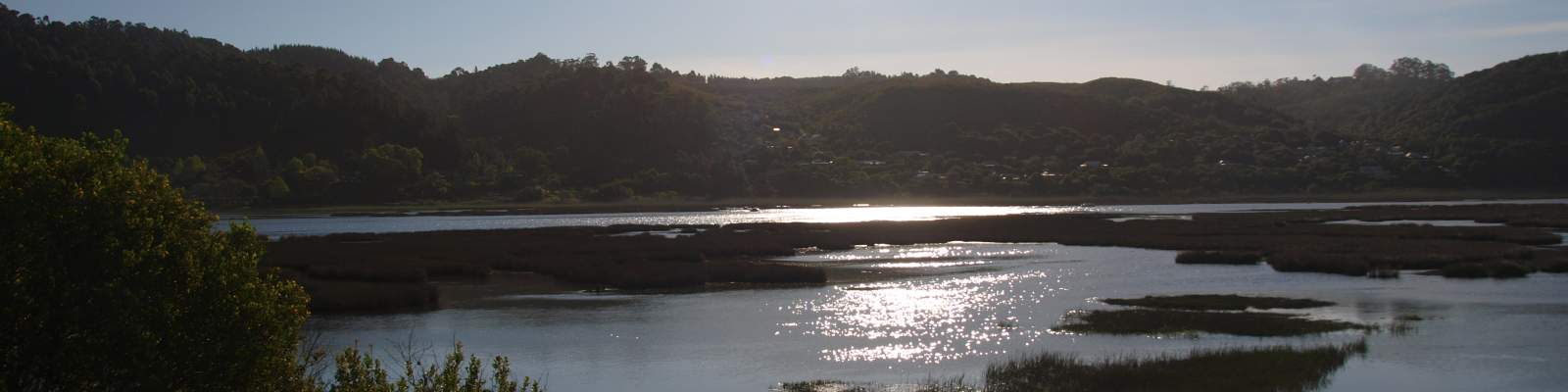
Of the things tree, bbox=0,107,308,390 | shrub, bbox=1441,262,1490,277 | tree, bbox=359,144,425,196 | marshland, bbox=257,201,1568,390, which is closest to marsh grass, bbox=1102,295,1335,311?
marshland, bbox=257,201,1568,390

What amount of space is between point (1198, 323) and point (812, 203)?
11099 cm

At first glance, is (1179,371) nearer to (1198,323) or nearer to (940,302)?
(1198,323)

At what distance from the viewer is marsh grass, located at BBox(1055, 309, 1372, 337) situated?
3203 cm

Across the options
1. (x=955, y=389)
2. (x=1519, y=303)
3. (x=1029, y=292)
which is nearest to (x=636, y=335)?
(x=955, y=389)

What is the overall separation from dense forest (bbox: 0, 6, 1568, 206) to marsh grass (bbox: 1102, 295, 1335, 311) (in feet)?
346

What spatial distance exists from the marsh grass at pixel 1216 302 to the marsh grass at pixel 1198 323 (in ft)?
5.20

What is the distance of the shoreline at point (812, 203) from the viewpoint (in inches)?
5034

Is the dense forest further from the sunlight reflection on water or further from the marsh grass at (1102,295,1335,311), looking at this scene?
the marsh grass at (1102,295,1335,311)

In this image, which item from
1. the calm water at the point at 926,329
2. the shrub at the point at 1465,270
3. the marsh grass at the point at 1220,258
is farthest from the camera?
the marsh grass at the point at 1220,258

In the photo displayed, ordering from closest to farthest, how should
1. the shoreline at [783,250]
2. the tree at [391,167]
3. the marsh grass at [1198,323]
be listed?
the marsh grass at [1198,323], the shoreline at [783,250], the tree at [391,167]

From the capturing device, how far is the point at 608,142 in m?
171

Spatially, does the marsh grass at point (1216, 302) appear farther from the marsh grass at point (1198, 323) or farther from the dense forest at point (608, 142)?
the dense forest at point (608, 142)

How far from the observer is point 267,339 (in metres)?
14.9

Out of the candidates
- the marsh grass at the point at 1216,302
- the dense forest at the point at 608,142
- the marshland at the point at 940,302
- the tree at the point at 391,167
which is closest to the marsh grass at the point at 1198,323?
the marshland at the point at 940,302
